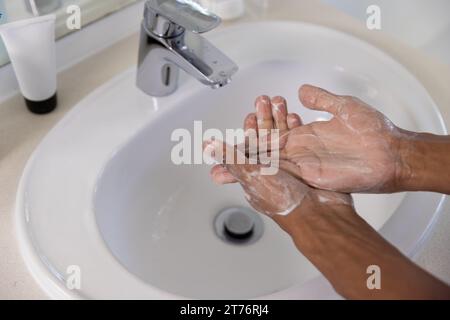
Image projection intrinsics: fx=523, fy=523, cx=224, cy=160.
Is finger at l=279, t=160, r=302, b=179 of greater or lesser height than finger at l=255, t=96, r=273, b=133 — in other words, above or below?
below

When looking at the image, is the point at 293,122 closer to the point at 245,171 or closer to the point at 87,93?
the point at 245,171

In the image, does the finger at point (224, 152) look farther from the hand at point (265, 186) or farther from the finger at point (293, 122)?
the finger at point (293, 122)

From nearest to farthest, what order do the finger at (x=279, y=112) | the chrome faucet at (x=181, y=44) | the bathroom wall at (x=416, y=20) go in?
the chrome faucet at (x=181, y=44), the finger at (x=279, y=112), the bathroom wall at (x=416, y=20)

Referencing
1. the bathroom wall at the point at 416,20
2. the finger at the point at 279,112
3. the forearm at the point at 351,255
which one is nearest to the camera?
the forearm at the point at 351,255

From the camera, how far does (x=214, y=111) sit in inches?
31.3

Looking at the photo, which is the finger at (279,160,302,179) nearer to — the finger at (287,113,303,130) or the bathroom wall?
the finger at (287,113,303,130)

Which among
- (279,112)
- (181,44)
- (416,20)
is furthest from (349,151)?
(416,20)

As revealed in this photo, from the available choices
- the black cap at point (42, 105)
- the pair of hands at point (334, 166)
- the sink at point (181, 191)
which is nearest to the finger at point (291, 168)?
the pair of hands at point (334, 166)

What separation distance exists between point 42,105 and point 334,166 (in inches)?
15.0

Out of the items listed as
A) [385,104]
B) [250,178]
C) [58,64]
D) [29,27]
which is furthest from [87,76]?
[385,104]

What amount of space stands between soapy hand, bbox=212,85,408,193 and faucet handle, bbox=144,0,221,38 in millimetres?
157

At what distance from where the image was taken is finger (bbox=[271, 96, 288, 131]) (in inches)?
27.4

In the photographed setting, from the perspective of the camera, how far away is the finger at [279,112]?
0.69 metres

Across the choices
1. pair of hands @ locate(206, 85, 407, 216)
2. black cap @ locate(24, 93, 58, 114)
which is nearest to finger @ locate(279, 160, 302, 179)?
pair of hands @ locate(206, 85, 407, 216)
